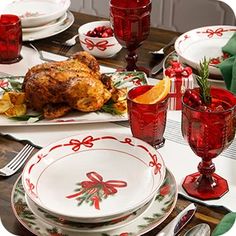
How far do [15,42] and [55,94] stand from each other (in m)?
0.39

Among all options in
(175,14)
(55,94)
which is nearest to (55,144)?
(55,94)

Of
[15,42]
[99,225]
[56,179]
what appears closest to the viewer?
[99,225]

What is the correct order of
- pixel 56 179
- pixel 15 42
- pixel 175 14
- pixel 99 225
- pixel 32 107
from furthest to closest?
pixel 175 14
pixel 15 42
pixel 32 107
pixel 56 179
pixel 99 225

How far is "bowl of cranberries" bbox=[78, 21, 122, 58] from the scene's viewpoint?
163 cm

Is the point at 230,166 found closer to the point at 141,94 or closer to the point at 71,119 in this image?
the point at 141,94

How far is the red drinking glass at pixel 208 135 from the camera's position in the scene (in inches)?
41.8

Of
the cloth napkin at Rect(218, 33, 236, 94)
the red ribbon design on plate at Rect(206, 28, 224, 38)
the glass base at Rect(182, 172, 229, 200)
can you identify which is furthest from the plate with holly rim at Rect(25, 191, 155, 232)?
the red ribbon design on plate at Rect(206, 28, 224, 38)

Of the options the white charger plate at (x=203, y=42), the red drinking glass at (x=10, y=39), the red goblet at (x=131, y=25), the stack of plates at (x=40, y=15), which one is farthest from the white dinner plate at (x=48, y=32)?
the white charger plate at (x=203, y=42)

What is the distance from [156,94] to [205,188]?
23 cm

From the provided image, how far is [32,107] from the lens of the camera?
138 cm

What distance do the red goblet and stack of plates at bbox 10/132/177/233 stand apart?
1.39 ft

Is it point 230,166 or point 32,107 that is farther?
point 32,107

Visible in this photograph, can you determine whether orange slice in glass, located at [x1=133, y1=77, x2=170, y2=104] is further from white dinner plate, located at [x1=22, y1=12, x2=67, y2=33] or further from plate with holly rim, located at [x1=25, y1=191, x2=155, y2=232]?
white dinner plate, located at [x1=22, y1=12, x2=67, y2=33]

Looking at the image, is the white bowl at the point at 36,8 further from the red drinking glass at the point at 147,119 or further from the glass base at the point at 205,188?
the glass base at the point at 205,188
